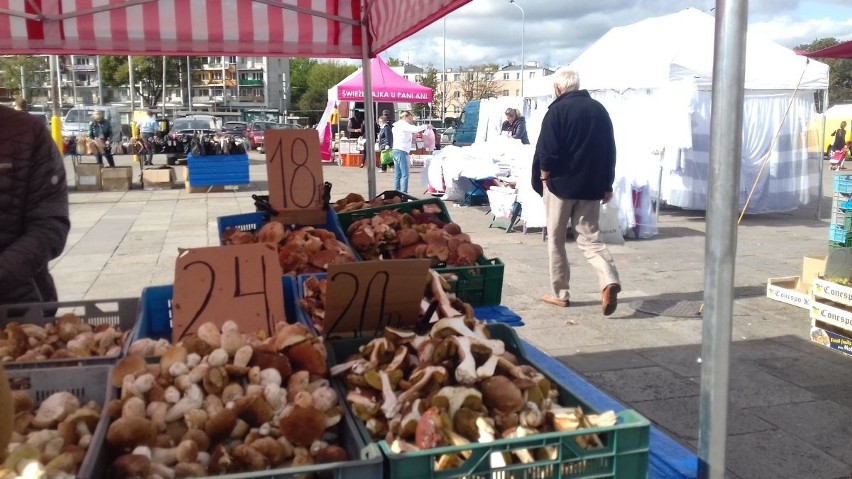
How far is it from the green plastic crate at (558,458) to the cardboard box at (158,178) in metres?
16.9

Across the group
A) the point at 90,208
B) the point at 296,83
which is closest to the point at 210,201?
the point at 90,208

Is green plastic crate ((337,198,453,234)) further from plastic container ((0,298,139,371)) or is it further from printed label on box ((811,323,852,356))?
printed label on box ((811,323,852,356))

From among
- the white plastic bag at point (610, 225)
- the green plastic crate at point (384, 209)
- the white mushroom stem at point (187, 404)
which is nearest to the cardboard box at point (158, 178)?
the white plastic bag at point (610, 225)

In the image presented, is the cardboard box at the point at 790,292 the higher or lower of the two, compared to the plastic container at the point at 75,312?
lower

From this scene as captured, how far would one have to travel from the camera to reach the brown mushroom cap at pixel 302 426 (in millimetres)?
1625

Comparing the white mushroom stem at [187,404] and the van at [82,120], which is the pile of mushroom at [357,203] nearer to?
the white mushroom stem at [187,404]

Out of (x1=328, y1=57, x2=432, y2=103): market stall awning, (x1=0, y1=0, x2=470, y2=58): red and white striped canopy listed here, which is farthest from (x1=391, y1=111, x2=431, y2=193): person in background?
(x1=0, y1=0, x2=470, y2=58): red and white striped canopy

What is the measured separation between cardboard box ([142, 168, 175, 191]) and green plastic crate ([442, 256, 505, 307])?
15601mm

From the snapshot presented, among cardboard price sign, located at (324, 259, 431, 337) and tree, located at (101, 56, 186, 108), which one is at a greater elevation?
tree, located at (101, 56, 186, 108)

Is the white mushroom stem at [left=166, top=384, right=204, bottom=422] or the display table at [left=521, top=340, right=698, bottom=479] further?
the display table at [left=521, top=340, right=698, bottom=479]

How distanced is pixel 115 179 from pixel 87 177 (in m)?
0.60

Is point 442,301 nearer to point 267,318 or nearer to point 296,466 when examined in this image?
point 267,318

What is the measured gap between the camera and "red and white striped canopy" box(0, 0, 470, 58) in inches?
178

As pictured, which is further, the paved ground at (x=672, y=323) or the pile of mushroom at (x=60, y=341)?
the paved ground at (x=672, y=323)
